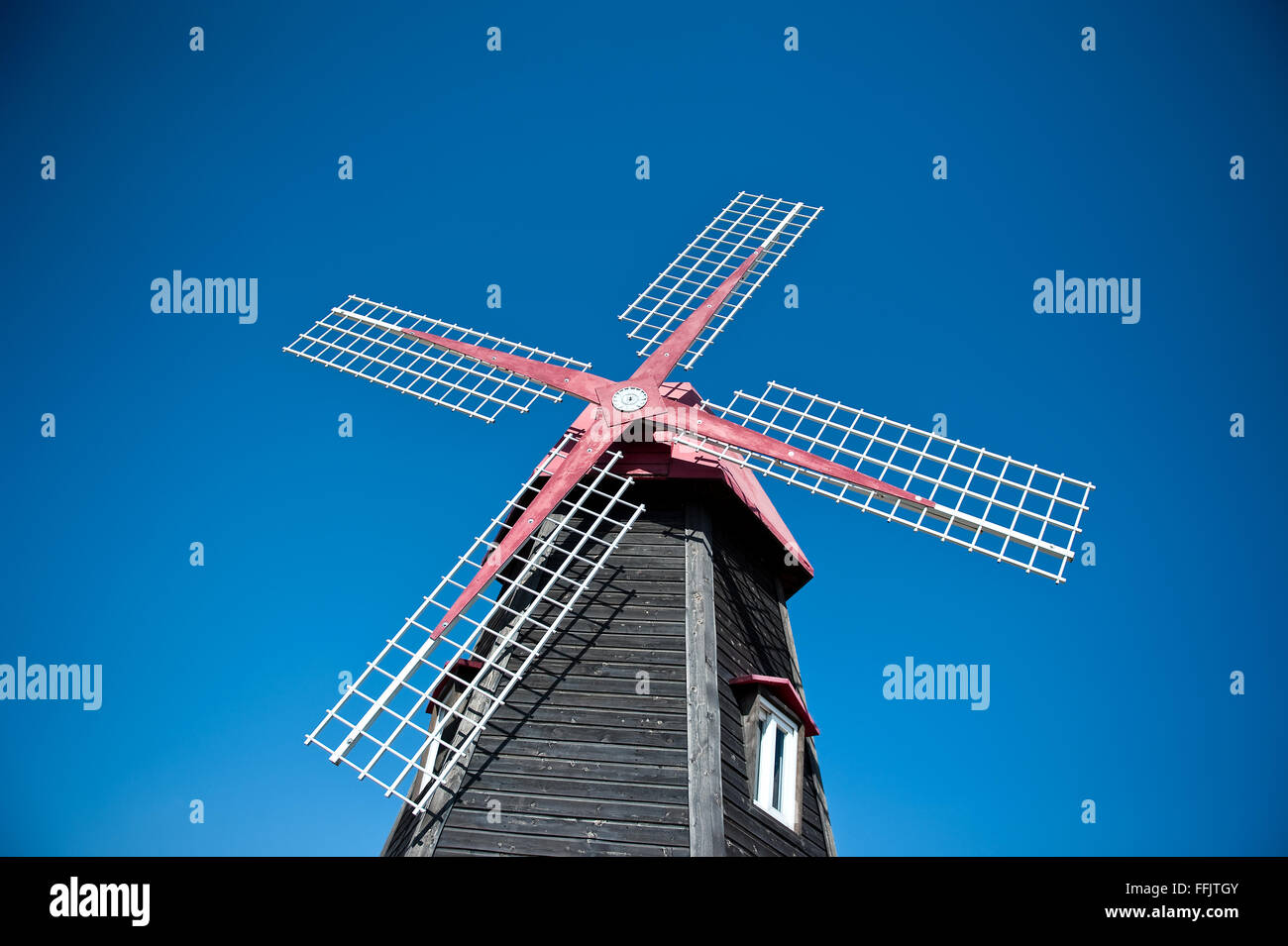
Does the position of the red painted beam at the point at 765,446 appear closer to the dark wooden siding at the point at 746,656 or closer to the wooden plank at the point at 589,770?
the dark wooden siding at the point at 746,656

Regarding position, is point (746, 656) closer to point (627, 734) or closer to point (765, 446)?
point (627, 734)

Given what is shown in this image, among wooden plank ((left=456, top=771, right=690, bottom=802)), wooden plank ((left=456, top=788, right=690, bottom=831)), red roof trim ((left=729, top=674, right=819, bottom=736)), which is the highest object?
red roof trim ((left=729, top=674, right=819, bottom=736))

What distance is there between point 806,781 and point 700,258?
285 inches

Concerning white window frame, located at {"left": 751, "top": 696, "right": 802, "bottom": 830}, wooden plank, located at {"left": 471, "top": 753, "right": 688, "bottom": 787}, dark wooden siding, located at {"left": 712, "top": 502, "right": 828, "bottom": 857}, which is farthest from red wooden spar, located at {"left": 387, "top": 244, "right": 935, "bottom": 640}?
white window frame, located at {"left": 751, "top": 696, "right": 802, "bottom": 830}

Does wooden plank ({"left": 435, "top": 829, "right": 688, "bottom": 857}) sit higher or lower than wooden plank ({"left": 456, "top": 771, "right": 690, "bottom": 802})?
lower

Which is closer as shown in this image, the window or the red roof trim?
the window

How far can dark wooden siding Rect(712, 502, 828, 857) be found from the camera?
811cm

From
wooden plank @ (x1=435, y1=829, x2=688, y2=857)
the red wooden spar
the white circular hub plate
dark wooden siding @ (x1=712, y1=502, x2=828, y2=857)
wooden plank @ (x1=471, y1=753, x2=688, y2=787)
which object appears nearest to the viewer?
wooden plank @ (x1=435, y1=829, x2=688, y2=857)

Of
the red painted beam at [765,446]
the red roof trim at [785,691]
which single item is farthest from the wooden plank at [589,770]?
the red painted beam at [765,446]

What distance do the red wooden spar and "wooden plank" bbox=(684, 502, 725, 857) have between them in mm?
941

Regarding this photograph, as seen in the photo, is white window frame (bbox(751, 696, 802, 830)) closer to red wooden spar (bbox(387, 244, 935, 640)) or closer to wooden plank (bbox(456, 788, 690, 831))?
wooden plank (bbox(456, 788, 690, 831))
